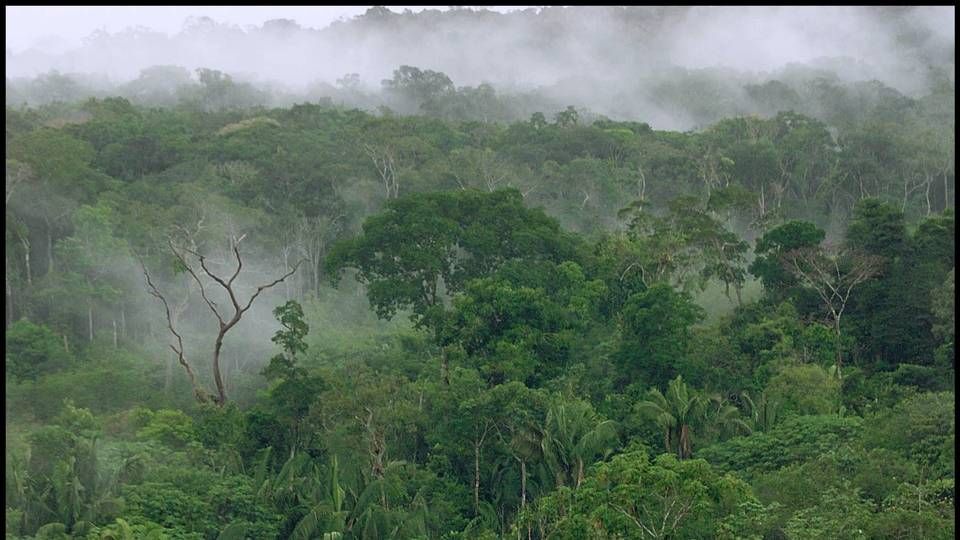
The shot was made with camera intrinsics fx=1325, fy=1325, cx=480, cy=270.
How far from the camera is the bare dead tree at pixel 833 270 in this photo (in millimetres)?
22516

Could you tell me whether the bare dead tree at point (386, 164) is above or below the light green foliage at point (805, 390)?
above

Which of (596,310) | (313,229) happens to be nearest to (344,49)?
(313,229)

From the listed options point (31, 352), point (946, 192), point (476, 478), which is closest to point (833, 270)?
point (476, 478)

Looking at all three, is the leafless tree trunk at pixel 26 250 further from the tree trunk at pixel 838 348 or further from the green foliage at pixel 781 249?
the tree trunk at pixel 838 348

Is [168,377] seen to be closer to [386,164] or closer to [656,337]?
[656,337]

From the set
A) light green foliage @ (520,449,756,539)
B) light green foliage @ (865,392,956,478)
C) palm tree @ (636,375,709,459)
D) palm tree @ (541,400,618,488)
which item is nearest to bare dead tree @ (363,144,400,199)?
palm tree @ (636,375,709,459)

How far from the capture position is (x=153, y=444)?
18.8 metres

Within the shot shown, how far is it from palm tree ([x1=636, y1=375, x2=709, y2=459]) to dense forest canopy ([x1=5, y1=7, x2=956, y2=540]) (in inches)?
1.7

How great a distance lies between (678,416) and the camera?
1909cm

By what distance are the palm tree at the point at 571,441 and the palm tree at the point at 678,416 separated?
1074 millimetres

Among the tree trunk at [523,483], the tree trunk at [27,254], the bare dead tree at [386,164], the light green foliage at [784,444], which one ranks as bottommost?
the tree trunk at [523,483]

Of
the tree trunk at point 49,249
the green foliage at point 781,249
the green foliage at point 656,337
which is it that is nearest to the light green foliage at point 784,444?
the green foliage at point 656,337

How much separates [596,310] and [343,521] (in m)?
8.42

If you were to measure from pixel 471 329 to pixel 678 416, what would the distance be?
3754mm
